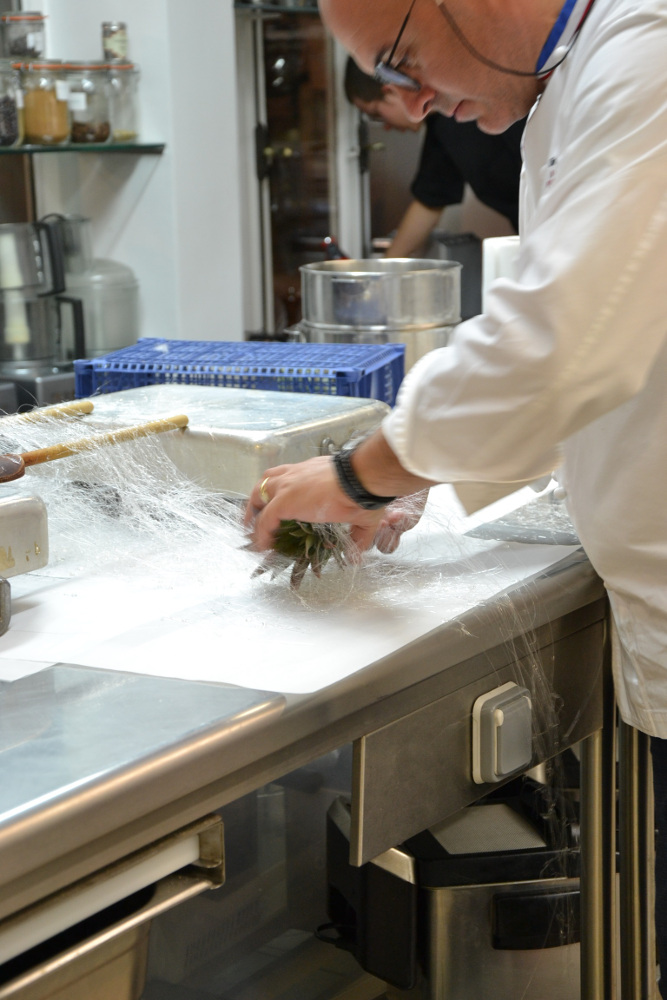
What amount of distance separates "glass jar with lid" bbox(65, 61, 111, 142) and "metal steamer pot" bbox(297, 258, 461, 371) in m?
1.10

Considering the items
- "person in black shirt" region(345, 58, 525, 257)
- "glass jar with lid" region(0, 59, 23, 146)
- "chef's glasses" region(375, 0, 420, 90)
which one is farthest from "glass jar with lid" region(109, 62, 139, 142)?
"chef's glasses" region(375, 0, 420, 90)

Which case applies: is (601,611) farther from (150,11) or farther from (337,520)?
(150,11)

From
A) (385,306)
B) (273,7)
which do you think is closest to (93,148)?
(273,7)

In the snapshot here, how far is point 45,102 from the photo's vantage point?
8.50 ft

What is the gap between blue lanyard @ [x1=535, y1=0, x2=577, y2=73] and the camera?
95 cm

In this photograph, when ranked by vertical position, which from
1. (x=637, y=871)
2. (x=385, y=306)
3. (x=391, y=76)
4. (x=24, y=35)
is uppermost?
(x=24, y=35)

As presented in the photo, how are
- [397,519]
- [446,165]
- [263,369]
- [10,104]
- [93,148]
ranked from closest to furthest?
[397,519]
[263,369]
[10,104]
[93,148]
[446,165]

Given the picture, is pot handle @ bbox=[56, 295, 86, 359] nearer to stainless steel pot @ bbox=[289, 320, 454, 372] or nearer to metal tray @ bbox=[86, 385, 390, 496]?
stainless steel pot @ bbox=[289, 320, 454, 372]

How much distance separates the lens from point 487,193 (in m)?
3.16

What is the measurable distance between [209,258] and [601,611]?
6.99 feet

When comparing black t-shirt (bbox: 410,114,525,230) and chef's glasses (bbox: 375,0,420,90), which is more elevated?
black t-shirt (bbox: 410,114,525,230)

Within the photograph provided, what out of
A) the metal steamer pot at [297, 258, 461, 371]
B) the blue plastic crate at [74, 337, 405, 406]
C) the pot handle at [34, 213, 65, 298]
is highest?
the pot handle at [34, 213, 65, 298]

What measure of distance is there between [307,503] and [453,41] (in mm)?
431

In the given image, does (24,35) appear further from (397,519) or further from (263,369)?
(397,519)
